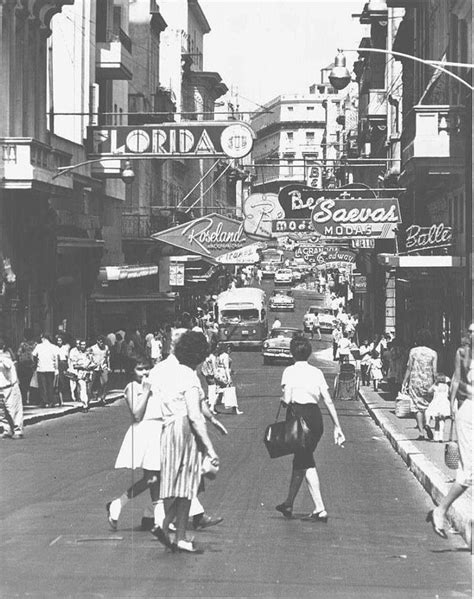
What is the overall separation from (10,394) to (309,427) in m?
9.87

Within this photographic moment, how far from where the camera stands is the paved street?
9.56 meters

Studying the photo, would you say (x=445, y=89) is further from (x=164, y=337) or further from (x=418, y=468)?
(x=418, y=468)

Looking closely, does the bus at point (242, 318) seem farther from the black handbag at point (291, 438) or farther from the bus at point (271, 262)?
the bus at point (271, 262)

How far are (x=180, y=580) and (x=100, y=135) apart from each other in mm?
34567

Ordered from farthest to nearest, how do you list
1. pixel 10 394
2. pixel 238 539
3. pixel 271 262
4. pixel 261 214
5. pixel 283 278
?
pixel 271 262, pixel 283 278, pixel 261 214, pixel 10 394, pixel 238 539

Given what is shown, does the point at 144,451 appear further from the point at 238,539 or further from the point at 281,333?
the point at 281,333

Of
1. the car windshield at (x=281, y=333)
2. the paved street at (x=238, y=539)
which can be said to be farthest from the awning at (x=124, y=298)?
the paved street at (x=238, y=539)

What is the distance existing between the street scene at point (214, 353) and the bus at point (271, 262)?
4797 centimetres

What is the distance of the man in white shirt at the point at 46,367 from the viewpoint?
29219 millimetres

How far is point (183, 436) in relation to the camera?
1079cm

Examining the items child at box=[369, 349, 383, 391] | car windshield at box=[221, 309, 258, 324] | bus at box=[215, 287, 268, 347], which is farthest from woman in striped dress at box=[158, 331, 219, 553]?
car windshield at box=[221, 309, 258, 324]

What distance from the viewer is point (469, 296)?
30.5 m

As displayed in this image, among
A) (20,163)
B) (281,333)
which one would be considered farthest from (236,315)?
(20,163)

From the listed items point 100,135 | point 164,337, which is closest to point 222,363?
point 164,337
